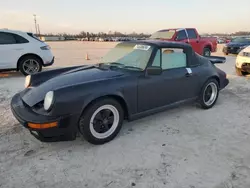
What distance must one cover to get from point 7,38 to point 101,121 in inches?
246

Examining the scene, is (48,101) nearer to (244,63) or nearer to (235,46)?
(244,63)

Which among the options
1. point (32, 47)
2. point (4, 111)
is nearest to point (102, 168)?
point (4, 111)

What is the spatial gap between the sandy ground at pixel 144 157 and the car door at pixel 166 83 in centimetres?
42

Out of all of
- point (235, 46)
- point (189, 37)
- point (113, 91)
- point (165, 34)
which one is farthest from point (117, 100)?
point (235, 46)

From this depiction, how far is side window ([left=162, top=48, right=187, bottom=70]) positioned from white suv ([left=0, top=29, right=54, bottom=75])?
563 cm

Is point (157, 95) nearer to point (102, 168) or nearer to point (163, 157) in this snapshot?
point (163, 157)

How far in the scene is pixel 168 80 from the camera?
3934 mm

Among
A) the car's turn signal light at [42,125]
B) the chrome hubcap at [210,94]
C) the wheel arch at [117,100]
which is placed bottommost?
the chrome hubcap at [210,94]

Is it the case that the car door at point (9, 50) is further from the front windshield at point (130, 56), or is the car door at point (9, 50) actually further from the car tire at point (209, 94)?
the car tire at point (209, 94)

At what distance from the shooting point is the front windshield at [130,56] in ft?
12.2

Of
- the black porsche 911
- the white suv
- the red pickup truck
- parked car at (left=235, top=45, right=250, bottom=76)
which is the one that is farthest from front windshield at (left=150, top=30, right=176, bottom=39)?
the black porsche 911

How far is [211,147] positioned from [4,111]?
12.4 ft

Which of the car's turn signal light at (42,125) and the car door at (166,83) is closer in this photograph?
the car's turn signal light at (42,125)

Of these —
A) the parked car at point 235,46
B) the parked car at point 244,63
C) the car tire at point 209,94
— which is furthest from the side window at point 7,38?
the parked car at point 235,46
